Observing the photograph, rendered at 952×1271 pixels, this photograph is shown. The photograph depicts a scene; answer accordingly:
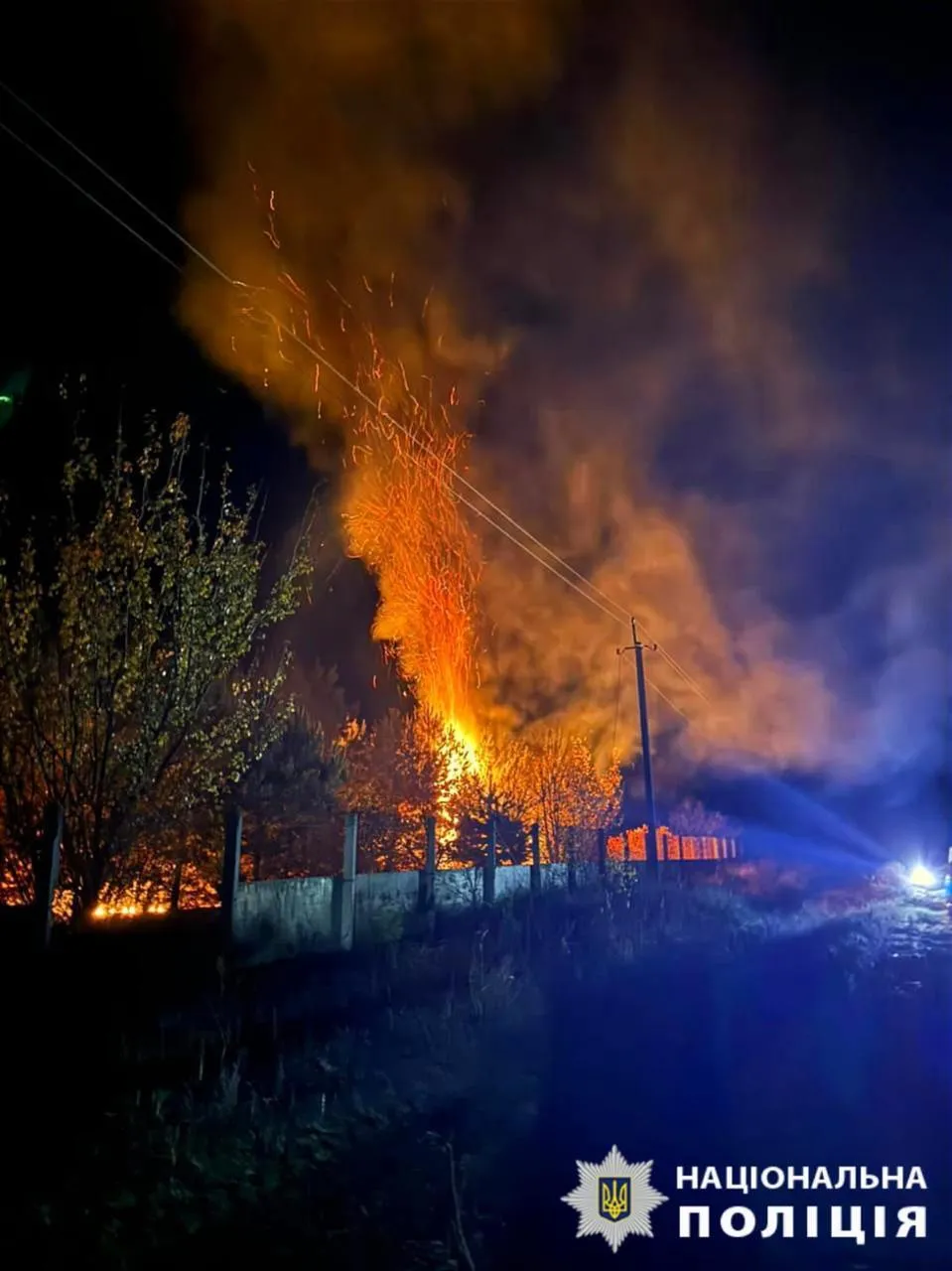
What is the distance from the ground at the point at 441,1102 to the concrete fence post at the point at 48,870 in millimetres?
580

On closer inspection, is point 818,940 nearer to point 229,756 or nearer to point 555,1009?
point 555,1009

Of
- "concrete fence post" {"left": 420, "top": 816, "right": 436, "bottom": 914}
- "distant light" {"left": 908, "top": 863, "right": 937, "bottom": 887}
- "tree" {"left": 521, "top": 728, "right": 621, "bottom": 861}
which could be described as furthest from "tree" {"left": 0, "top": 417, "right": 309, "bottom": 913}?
"distant light" {"left": 908, "top": 863, "right": 937, "bottom": 887}

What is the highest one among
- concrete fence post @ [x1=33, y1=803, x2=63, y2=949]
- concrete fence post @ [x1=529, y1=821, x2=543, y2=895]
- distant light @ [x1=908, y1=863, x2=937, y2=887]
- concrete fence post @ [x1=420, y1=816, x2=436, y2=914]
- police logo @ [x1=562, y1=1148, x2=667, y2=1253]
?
distant light @ [x1=908, y1=863, x2=937, y2=887]

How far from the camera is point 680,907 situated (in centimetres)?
2048

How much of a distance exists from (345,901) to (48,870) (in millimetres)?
5371

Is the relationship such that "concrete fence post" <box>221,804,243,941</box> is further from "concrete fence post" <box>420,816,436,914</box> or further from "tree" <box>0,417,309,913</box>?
"concrete fence post" <box>420,816,436,914</box>

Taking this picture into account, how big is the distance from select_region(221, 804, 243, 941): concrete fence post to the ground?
0.84m

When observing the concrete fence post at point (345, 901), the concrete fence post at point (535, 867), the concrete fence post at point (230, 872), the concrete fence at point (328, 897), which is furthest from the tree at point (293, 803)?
the concrete fence post at point (535, 867)

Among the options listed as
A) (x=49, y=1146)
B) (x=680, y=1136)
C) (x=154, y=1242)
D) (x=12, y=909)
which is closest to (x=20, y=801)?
(x=12, y=909)

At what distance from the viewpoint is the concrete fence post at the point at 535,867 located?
20.6 m

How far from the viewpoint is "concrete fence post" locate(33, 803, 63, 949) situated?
29.6 ft

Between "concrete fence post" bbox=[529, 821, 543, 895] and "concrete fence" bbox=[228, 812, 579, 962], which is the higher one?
"concrete fence post" bbox=[529, 821, 543, 895]

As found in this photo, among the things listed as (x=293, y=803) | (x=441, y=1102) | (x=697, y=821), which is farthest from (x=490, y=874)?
(x=697, y=821)

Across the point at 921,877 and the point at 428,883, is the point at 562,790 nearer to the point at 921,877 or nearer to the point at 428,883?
the point at 428,883
